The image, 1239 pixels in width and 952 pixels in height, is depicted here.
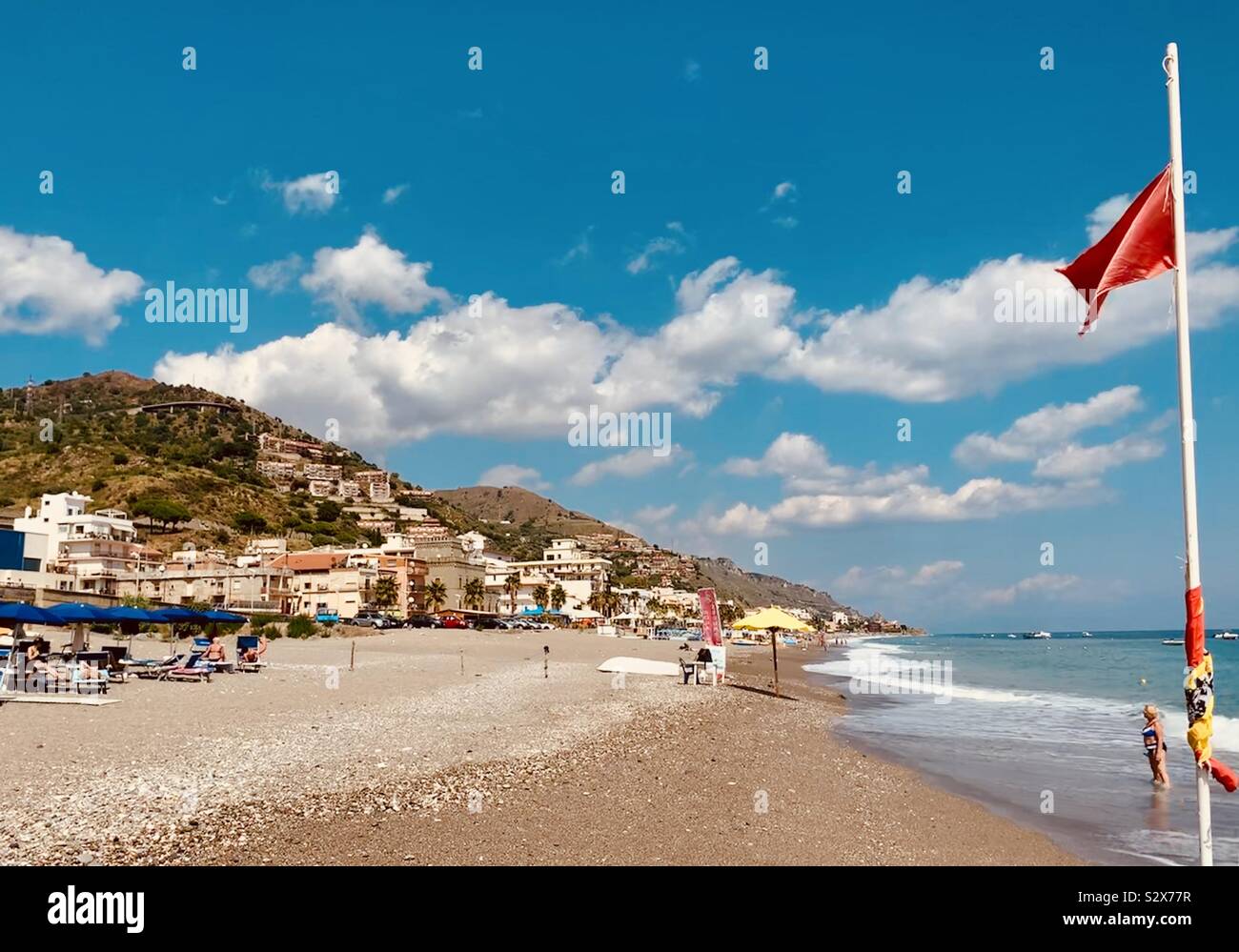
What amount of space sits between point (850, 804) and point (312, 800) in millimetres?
6370

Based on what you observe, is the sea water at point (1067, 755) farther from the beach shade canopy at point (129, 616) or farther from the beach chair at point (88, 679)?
the beach shade canopy at point (129, 616)

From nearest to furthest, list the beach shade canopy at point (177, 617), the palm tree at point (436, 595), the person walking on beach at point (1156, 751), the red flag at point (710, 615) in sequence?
the person walking on beach at point (1156, 751) < the red flag at point (710, 615) < the beach shade canopy at point (177, 617) < the palm tree at point (436, 595)

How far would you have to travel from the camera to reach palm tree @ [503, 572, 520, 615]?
11839 centimetres

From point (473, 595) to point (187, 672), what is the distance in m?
84.9

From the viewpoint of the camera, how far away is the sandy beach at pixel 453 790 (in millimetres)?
7582

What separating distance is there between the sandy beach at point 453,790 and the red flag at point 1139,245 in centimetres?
538

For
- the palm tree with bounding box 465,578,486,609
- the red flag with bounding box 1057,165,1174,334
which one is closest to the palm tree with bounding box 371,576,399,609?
the palm tree with bounding box 465,578,486,609

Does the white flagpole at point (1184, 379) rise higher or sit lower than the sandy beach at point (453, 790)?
higher

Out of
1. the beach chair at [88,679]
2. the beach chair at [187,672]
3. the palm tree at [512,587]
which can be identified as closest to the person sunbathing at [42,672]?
the beach chair at [88,679]

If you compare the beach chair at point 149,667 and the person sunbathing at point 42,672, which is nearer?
the person sunbathing at point 42,672

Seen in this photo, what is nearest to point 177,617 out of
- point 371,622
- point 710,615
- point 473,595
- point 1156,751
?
point 710,615

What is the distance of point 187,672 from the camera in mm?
24688
